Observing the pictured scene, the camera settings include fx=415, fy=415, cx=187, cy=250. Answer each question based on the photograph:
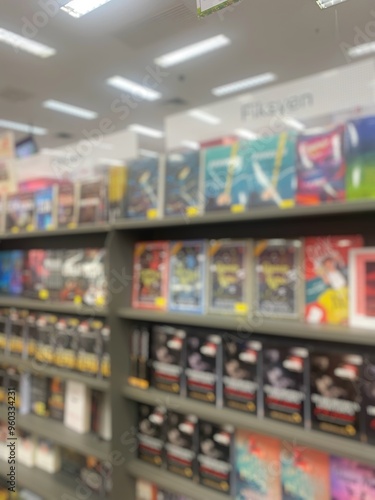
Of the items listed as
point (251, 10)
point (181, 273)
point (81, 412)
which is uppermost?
point (251, 10)

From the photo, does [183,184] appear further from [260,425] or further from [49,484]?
[49,484]

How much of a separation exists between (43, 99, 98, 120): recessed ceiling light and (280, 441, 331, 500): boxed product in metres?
5.87

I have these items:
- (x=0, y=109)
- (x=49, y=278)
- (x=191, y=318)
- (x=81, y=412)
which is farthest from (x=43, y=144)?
(x=191, y=318)

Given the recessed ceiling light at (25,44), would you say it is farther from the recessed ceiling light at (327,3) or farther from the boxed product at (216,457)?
the boxed product at (216,457)

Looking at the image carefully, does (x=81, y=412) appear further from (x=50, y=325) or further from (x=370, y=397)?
(x=370, y=397)

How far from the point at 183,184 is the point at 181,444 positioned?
1196mm

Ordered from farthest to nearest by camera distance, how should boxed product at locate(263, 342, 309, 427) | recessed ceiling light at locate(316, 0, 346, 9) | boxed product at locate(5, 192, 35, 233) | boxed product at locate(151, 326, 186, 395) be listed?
boxed product at locate(5, 192, 35, 233) → boxed product at locate(151, 326, 186, 395) → boxed product at locate(263, 342, 309, 427) → recessed ceiling light at locate(316, 0, 346, 9)

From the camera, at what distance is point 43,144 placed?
26.6 feet

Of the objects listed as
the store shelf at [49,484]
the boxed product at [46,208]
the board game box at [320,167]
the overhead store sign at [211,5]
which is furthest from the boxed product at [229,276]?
the store shelf at [49,484]

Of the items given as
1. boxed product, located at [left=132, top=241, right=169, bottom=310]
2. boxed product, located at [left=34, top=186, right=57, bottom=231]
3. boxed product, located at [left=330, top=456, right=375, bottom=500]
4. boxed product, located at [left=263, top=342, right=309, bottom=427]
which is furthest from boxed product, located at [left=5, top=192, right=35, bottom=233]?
boxed product, located at [left=330, top=456, right=375, bottom=500]

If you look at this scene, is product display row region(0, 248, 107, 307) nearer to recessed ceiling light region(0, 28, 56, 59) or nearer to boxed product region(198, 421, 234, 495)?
boxed product region(198, 421, 234, 495)

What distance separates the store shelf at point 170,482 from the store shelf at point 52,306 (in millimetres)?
760

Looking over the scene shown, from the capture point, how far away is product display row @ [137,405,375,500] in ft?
4.90

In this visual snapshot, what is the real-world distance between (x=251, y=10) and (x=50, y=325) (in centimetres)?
203
